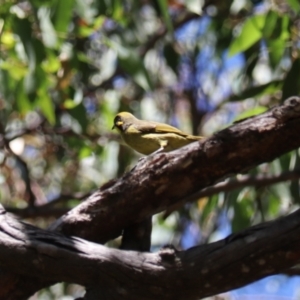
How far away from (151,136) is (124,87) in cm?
279

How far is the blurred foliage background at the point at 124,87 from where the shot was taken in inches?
161

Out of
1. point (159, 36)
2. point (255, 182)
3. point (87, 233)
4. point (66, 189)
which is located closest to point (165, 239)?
point (66, 189)

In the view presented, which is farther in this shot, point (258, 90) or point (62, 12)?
point (258, 90)

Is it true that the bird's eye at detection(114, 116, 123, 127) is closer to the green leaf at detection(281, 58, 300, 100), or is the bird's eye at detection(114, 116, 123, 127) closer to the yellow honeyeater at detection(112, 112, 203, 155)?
the yellow honeyeater at detection(112, 112, 203, 155)

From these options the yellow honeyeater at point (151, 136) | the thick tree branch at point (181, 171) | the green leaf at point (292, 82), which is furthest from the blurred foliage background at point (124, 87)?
the thick tree branch at point (181, 171)

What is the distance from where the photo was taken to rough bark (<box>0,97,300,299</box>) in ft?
7.83

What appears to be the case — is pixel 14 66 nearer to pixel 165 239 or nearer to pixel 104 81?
pixel 104 81

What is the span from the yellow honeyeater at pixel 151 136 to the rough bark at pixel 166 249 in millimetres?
709

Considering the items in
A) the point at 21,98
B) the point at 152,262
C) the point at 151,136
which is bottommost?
the point at 152,262

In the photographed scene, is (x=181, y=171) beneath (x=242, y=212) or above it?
beneath

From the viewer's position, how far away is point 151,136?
3.68m

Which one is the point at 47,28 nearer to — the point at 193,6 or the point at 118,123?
the point at 118,123

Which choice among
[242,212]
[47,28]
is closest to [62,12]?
[47,28]

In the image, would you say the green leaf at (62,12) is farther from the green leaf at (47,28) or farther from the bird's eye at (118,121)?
the bird's eye at (118,121)
